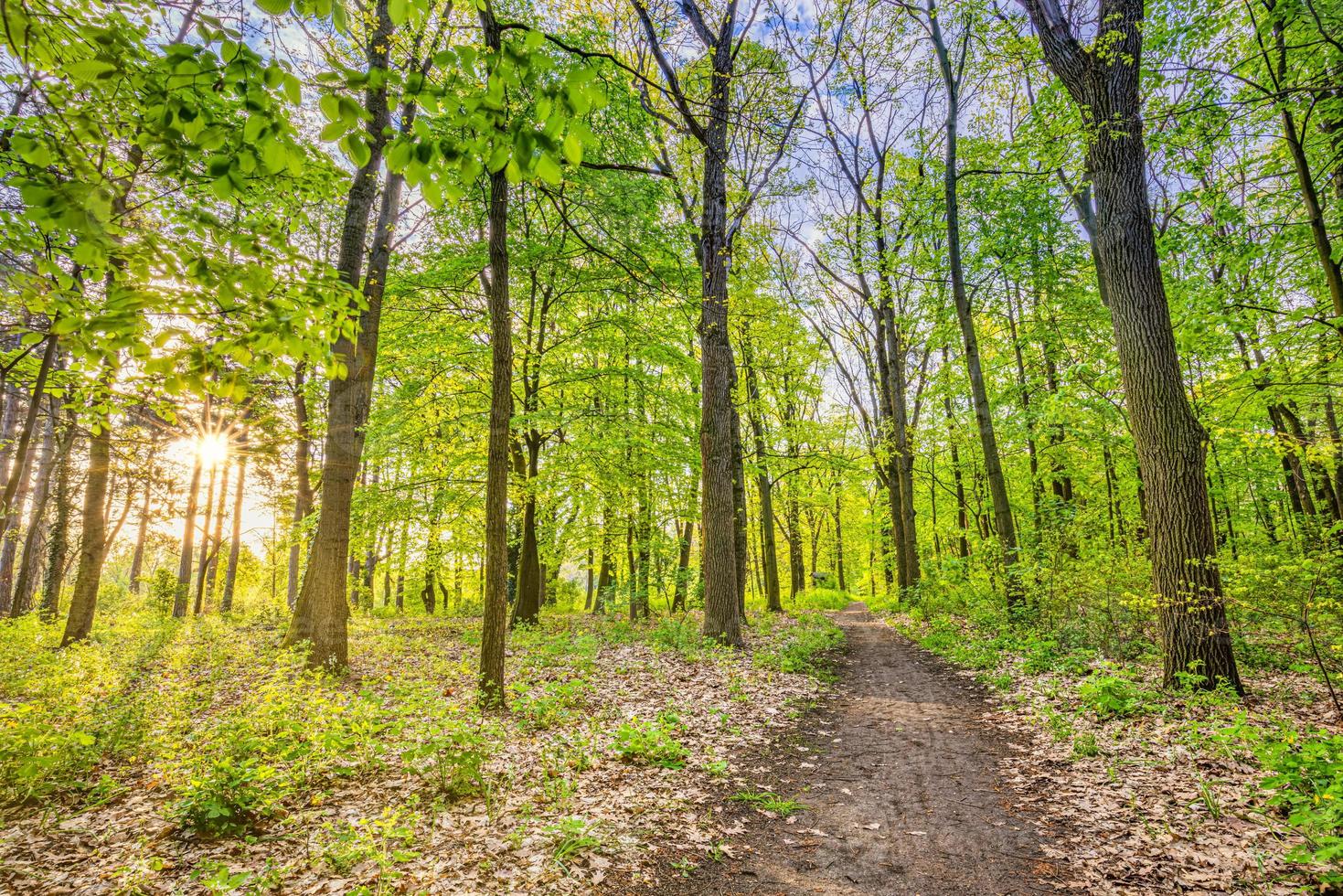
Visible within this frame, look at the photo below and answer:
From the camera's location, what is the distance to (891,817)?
458 cm

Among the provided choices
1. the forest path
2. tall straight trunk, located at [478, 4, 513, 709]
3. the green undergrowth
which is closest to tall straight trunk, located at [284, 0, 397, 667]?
the green undergrowth

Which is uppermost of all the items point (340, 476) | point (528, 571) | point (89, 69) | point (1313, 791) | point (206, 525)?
point (89, 69)

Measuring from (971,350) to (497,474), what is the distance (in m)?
11.7

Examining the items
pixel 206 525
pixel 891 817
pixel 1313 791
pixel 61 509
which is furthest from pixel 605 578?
pixel 1313 791

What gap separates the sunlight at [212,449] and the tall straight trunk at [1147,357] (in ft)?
61.3

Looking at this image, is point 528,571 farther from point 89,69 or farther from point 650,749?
point 89,69

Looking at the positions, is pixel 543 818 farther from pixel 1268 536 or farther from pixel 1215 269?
pixel 1215 269

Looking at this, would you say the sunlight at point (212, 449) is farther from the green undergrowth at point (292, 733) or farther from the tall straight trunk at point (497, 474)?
the tall straight trunk at point (497, 474)

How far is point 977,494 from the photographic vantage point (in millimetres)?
23266

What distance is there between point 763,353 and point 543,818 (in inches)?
784

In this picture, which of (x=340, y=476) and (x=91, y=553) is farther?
(x=91, y=553)

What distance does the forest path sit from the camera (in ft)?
12.1

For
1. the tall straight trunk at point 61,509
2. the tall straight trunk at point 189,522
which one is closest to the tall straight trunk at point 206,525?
the tall straight trunk at point 189,522

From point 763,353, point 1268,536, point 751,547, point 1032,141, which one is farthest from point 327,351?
point 751,547
